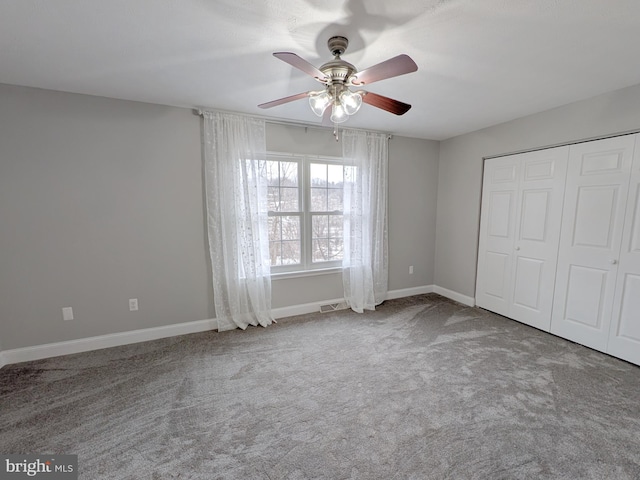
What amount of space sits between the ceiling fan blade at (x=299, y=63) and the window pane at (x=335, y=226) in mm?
2135

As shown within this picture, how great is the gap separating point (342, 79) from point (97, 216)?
2549 millimetres

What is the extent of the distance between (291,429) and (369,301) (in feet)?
7.36

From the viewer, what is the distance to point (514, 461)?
150cm

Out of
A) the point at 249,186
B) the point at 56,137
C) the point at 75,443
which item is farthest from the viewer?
the point at 249,186

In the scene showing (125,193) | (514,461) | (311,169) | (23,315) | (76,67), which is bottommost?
(514,461)

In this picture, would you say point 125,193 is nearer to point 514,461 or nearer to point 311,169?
point 311,169

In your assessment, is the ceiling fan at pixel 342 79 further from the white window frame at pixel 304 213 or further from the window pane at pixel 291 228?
the window pane at pixel 291 228

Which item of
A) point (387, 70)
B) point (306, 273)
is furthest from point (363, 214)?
point (387, 70)

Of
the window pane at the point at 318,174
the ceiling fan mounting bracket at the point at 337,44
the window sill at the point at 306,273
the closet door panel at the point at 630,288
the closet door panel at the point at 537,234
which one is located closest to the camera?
the ceiling fan mounting bracket at the point at 337,44

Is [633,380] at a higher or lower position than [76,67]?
lower

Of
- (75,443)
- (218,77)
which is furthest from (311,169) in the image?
(75,443)

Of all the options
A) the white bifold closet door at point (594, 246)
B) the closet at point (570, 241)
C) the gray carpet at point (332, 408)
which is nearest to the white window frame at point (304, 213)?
the gray carpet at point (332, 408)

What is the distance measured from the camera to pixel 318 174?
3.53 meters

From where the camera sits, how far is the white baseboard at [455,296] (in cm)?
385
